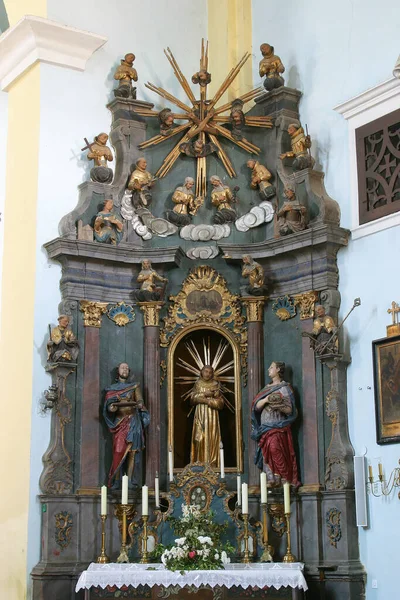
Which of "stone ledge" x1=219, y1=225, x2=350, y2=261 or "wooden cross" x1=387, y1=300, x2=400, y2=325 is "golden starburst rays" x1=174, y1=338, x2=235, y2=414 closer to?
"stone ledge" x1=219, y1=225, x2=350, y2=261

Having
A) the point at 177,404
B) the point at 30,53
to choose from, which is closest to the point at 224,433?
the point at 177,404

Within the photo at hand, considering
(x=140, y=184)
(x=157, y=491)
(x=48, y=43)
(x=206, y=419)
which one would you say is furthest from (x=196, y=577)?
(x=48, y=43)

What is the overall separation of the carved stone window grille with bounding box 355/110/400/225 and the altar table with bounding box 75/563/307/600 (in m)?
4.18

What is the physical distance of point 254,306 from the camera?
43.8 ft

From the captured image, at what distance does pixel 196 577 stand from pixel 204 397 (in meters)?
2.72

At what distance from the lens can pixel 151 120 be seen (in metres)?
14.1

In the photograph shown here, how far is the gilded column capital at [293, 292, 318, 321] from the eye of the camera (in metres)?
12.9

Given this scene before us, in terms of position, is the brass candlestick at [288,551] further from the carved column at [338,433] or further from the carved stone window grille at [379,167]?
the carved stone window grille at [379,167]

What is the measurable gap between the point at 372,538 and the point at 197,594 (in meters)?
2.12

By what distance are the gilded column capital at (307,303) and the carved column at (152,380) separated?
172 centimetres

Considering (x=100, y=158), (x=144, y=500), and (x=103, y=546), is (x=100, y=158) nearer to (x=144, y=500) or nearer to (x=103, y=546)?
(x=144, y=500)

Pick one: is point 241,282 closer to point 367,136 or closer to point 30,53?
point 367,136

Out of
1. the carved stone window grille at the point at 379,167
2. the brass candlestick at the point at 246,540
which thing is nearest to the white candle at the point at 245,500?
the brass candlestick at the point at 246,540

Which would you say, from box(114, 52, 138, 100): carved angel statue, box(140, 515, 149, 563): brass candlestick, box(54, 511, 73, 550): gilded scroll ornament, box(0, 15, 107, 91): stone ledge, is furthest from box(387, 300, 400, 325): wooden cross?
box(0, 15, 107, 91): stone ledge
